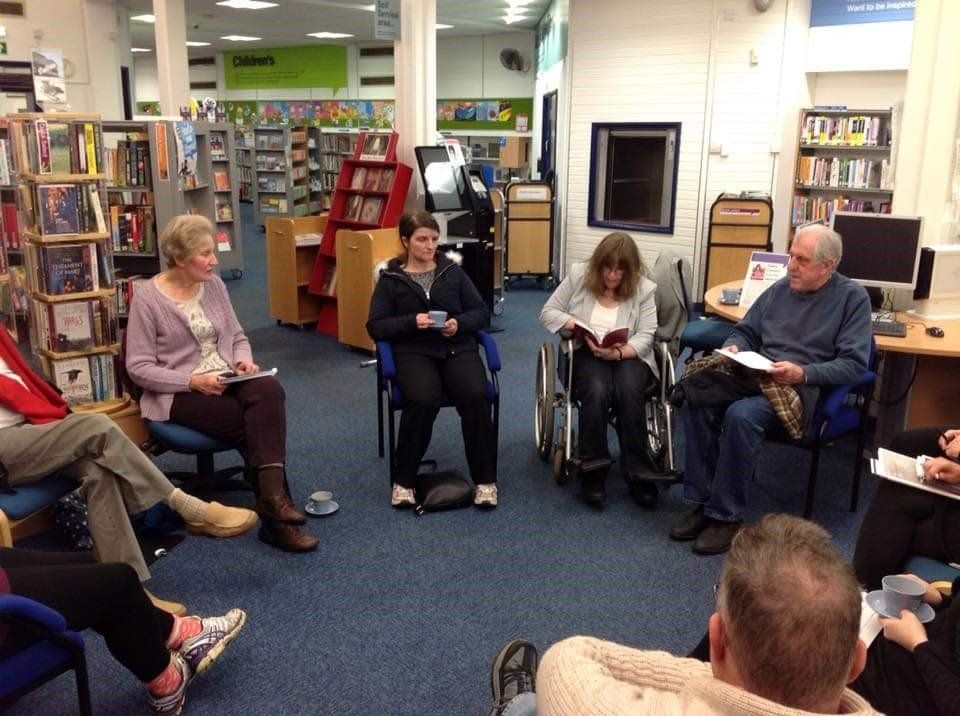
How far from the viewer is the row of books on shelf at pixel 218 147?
8.69m

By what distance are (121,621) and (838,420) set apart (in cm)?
275

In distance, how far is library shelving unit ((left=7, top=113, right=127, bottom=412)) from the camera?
10.9ft

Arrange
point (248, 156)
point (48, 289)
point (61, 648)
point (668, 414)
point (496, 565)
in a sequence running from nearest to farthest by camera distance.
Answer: point (61, 648) → point (496, 565) → point (48, 289) → point (668, 414) → point (248, 156)

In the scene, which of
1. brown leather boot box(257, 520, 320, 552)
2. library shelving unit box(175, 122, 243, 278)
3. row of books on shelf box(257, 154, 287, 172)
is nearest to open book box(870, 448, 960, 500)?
brown leather boot box(257, 520, 320, 552)

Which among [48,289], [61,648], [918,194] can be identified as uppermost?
[918,194]

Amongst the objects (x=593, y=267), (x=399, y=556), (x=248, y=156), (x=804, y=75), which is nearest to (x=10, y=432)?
(x=399, y=556)

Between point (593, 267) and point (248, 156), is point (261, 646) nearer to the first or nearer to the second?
point (593, 267)

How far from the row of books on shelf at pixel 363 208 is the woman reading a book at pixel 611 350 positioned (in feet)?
9.00

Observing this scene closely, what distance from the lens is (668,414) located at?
3654 mm

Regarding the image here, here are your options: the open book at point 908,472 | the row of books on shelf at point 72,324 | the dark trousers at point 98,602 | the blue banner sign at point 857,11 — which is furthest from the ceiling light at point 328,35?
the dark trousers at point 98,602

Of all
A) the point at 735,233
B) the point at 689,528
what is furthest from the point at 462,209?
the point at 689,528

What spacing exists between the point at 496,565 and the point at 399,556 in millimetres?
376

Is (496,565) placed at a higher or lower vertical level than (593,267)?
lower

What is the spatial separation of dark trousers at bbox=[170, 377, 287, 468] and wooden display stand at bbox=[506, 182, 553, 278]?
18.4 feet
